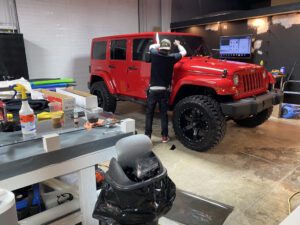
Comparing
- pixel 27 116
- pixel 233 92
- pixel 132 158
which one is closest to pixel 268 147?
pixel 233 92

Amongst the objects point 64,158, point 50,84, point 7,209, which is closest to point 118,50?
point 50,84

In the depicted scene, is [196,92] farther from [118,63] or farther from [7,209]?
[7,209]

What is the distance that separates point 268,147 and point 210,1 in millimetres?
7664

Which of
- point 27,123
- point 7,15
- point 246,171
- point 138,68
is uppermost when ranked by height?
point 7,15

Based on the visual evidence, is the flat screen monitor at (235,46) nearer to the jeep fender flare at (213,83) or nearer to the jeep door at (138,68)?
the jeep door at (138,68)

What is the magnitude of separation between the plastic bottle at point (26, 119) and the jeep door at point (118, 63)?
10.9 ft

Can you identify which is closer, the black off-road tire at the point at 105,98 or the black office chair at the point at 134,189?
the black office chair at the point at 134,189

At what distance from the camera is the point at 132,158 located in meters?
1.22

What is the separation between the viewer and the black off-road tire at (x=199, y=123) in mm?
3268

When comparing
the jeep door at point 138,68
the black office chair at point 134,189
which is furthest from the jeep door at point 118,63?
the black office chair at point 134,189

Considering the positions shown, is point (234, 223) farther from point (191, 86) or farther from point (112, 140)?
point (191, 86)

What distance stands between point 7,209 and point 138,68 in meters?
3.78

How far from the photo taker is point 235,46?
665cm

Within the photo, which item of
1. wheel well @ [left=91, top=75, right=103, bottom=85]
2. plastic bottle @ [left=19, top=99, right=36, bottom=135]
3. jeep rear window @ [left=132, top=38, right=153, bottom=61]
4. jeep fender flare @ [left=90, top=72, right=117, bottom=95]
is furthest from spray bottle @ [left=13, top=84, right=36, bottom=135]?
wheel well @ [left=91, top=75, right=103, bottom=85]
